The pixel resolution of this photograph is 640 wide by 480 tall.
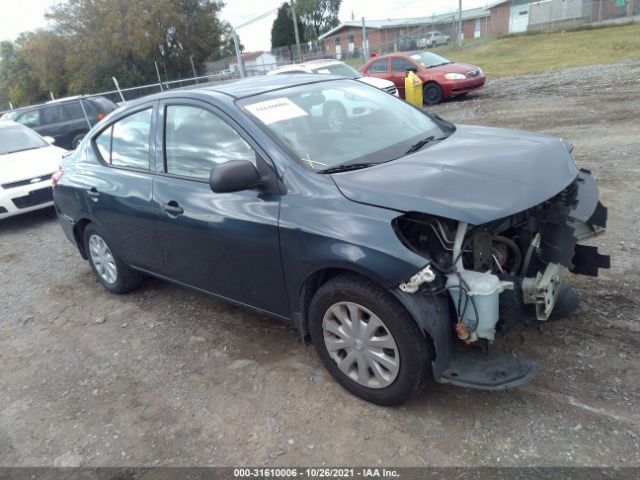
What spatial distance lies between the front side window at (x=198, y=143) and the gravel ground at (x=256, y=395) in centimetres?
131

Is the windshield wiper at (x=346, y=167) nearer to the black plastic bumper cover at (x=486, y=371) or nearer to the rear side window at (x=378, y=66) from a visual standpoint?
the black plastic bumper cover at (x=486, y=371)

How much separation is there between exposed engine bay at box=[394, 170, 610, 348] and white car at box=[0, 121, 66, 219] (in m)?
6.82

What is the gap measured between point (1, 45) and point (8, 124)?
6887 centimetres

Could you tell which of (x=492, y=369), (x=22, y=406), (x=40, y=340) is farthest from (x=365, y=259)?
(x=40, y=340)

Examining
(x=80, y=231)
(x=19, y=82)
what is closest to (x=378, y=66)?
(x=80, y=231)

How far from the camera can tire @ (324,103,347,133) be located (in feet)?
11.4

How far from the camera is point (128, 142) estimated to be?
4.20 metres

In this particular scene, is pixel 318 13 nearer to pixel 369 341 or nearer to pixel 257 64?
pixel 257 64

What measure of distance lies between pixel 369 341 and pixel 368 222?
2.18 feet

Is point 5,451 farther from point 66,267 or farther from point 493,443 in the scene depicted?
point 66,267

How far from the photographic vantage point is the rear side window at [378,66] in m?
15.6

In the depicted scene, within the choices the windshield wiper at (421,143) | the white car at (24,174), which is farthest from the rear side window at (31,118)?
the windshield wiper at (421,143)

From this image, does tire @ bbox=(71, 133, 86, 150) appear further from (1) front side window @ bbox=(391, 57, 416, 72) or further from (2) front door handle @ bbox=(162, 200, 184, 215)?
(2) front door handle @ bbox=(162, 200, 184, 215)

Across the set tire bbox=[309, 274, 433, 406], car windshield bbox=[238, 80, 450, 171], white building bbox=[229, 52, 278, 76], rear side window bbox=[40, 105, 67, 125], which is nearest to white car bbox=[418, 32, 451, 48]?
white building bbox=[229, 52, 278, 76]
